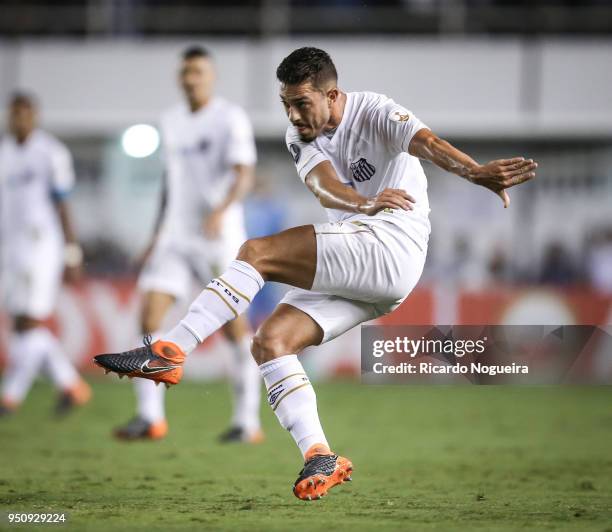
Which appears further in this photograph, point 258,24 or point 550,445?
point 258,24

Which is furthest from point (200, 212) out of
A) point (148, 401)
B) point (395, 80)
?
point (395, 80)

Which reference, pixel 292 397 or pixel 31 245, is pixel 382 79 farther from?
pixel 292 397

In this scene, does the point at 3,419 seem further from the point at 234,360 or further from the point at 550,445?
the point at 550,445

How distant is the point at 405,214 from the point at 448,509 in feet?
4.31

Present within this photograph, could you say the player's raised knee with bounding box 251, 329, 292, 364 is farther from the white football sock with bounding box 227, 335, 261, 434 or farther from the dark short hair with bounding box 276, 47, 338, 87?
the white football sock with bounding box 227, 335, 261, 434

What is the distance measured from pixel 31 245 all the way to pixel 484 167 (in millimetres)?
5576

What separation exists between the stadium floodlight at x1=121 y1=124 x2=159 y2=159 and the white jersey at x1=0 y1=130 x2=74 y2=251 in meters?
5.78

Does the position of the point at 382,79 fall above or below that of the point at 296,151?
above

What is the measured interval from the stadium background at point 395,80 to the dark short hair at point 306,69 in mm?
12129

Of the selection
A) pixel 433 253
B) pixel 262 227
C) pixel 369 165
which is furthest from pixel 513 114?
pixel 369 165

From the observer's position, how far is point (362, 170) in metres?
4.98

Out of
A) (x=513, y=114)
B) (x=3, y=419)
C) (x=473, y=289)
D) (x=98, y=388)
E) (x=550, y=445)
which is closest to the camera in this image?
(x=550, y=445)

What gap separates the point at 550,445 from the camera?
761 cm

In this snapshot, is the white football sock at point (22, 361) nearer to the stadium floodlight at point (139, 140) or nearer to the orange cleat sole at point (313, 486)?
the orange cleat sole at point (313, 486)
